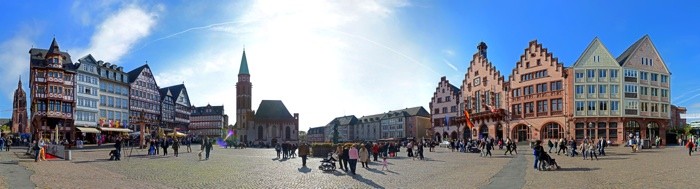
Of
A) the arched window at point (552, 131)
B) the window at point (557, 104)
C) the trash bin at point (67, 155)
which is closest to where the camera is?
the trash bin at point (67, 155)

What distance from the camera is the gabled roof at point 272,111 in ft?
396

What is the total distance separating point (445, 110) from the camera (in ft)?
330

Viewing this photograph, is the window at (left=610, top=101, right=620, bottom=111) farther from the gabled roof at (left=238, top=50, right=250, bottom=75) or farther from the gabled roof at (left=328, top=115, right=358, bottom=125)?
the gabled roof at (left=328, top=115, right=358, bottom=125)

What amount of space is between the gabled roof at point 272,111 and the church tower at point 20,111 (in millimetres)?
44216

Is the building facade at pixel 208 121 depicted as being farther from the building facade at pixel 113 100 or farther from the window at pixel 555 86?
the window at pixel 555 86

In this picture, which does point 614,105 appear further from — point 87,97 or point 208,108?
point 208,108

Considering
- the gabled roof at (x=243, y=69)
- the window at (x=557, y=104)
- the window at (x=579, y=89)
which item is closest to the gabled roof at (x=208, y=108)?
the gabled roof at (x=243, y=69)

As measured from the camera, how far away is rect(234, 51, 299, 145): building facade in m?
120

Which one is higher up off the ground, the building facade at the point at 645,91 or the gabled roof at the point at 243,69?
the gabled roof at the point at 243,69

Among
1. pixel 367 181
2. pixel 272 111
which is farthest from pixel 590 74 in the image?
pixel 272 111

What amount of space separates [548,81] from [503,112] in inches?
378

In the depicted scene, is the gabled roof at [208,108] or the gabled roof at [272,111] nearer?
the gabled roof at [272,111]

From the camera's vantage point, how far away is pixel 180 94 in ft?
398

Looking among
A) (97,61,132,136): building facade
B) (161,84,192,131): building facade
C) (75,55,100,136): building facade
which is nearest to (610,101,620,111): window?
(97,61,132,136): building facade
